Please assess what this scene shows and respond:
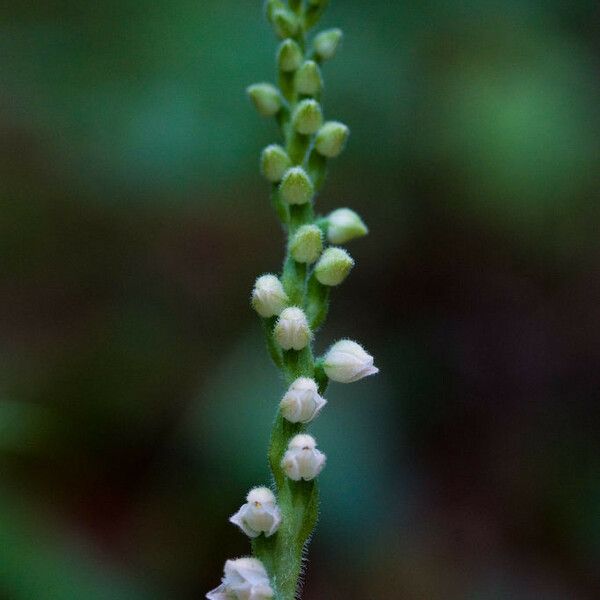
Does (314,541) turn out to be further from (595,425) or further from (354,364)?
(354,364)

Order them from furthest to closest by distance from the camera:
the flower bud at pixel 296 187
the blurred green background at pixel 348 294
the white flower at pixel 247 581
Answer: the blurred green background at pixel 348 294 → the flower bud at pixel 296 187 → the white flower at pixel 247 581

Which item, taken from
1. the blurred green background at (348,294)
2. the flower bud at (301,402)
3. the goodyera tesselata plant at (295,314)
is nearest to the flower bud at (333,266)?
the goodyera tesselata plant at (295,314)

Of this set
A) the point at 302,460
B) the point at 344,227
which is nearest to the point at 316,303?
the point at 344,227

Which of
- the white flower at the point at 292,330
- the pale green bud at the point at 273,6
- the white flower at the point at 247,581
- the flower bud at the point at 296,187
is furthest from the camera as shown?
the pale green bud at the point at 273,6

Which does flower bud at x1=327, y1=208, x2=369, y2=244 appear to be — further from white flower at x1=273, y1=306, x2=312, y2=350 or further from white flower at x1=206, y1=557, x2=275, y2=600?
white flower at x1=206, y1=557, x2=275, y2=600

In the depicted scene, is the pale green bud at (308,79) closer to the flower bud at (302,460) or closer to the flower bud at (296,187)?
the flower bud at (296,187)

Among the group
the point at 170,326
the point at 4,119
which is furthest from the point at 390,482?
the point at 4,119

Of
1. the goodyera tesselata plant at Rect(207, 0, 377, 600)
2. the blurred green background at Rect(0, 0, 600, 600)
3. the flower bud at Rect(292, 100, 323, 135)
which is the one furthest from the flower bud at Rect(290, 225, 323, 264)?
the blurred green background at Rect(0, 0, 600, 600)
